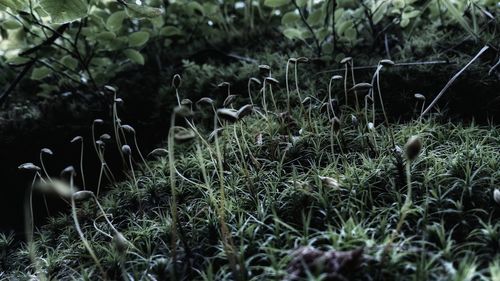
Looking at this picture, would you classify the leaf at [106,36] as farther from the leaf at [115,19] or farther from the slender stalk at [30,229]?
the slender stalk at [30,229]

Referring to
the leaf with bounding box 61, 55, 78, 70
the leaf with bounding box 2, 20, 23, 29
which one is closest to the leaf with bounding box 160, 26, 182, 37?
the leaf with bounding box 61, 55, 78, 70

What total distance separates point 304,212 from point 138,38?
5.79 feet

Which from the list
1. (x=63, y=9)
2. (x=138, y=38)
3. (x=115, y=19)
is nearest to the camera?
(x=63, y=9)

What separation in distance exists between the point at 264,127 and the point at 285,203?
27.8 inches

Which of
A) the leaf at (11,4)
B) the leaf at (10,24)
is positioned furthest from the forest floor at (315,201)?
the leaf at (10,24)

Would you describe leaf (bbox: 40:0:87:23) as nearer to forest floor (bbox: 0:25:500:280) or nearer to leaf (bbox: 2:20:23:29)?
forest floor (bbox: 0:25:500:280)

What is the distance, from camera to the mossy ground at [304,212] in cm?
120

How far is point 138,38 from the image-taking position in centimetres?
267

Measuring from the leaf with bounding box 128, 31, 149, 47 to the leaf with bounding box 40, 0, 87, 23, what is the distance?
0.78 metres

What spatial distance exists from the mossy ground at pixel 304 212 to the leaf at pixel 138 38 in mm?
941

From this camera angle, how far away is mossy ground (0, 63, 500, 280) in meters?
1.20

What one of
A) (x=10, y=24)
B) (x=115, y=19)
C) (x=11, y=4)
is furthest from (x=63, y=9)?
(x=10, y=24)

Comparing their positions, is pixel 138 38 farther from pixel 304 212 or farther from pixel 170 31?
pixel 304 212

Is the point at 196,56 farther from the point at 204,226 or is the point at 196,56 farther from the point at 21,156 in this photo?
the point at 204,226
